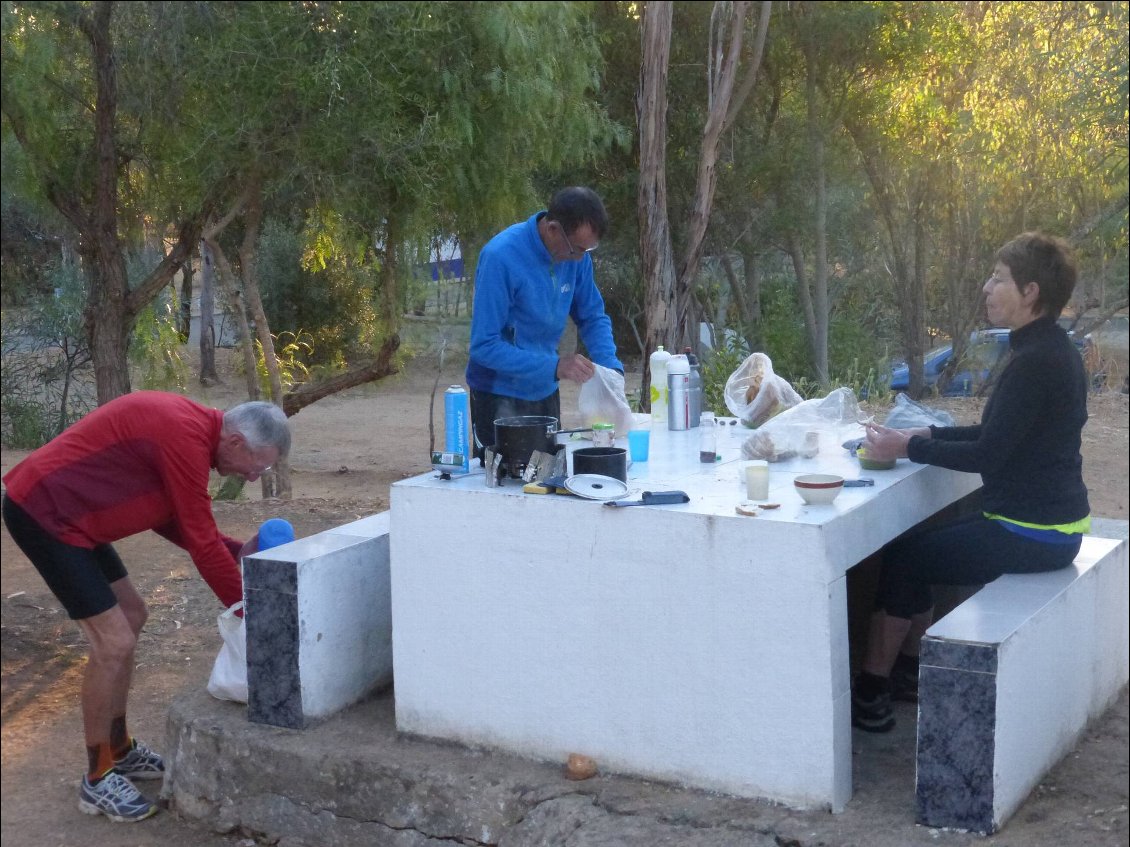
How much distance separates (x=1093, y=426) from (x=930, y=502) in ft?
29.6

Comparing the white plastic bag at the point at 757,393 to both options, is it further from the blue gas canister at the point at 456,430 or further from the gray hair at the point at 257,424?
the gray hair at the point at 257,424

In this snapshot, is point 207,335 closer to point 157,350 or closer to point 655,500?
point 157,350

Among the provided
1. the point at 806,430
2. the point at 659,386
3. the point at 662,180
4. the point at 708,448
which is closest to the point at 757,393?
the point at 659,386

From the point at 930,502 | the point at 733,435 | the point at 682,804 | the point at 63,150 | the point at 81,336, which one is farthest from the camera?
the point at 81,336

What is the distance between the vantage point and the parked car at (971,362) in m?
13.0

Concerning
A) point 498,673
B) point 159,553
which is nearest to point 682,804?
point 498,673

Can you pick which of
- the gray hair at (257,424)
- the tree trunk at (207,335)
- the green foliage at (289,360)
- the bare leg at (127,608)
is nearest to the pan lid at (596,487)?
the gray hair at (257,424)

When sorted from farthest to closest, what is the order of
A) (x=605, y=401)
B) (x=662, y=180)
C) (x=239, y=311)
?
(x=662, y=180), (x=239, y=311), (x=605, y=401)

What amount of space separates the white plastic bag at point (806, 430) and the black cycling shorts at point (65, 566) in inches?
76.6

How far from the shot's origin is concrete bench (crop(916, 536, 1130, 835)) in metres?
2.66

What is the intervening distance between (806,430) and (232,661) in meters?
1.92

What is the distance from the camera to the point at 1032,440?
3090 mm

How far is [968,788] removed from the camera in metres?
2.68

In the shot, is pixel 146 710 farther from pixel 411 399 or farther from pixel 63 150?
pixel 411 399
